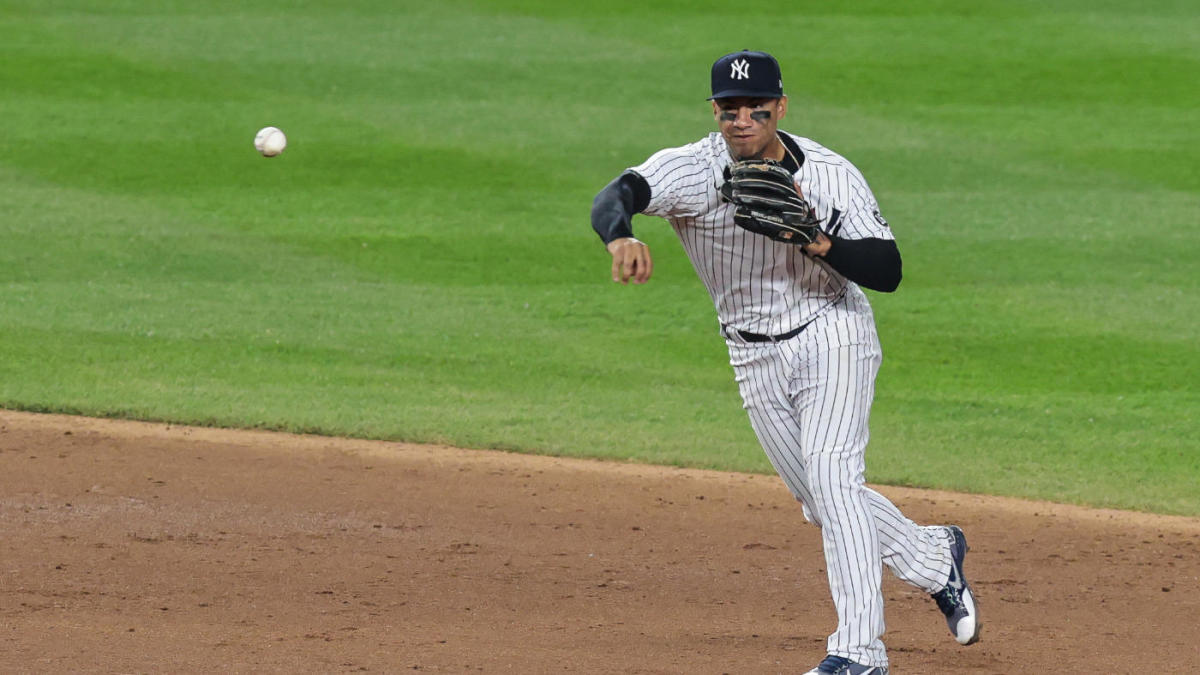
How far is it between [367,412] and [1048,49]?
9.97m

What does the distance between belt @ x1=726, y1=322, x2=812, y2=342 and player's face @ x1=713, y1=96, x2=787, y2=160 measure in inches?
20.4

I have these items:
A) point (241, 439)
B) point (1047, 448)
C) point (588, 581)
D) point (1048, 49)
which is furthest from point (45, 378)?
point (1048, 49)

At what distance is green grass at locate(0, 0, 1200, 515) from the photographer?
8305 mm

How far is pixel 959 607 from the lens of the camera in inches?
189

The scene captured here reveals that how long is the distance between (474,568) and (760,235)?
2045 millimetres

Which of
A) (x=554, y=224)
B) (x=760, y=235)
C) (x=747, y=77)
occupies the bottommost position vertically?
(x=760, y=235)

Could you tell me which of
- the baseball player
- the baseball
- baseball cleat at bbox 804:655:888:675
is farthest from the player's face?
the baseball

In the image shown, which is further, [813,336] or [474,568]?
[474,568]

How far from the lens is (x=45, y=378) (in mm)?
8648

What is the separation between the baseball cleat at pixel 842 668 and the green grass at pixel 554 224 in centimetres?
309

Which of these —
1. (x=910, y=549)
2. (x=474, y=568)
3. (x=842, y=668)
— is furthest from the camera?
(x=474, y=568)

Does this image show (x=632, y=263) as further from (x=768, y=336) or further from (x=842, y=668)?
(x=842, y=668)

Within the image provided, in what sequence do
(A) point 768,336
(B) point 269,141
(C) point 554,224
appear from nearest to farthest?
(A) point 768,336 < (B) point 269,141 < (C) point 554,224

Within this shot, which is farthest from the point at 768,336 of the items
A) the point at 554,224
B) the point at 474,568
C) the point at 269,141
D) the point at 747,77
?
the point at 554,224
